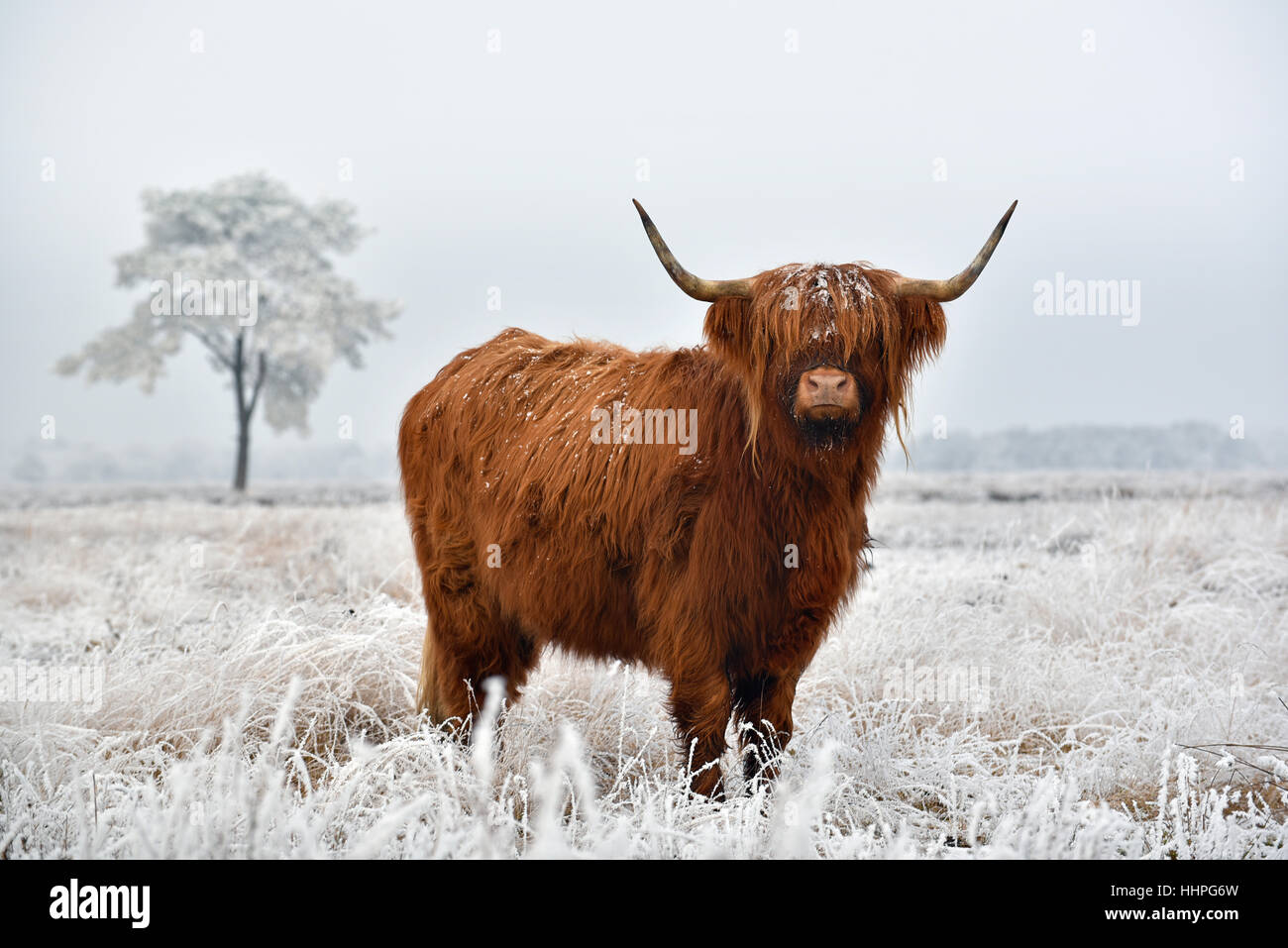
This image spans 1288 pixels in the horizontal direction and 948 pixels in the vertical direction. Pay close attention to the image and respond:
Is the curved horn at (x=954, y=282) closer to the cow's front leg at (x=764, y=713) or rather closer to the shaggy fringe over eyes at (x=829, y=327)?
the shaggy fringe over eyes at (x=829, y=327)

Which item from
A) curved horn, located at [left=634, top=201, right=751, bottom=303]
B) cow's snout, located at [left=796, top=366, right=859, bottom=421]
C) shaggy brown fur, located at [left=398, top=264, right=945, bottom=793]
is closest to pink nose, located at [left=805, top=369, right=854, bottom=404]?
cow's snout, located at [left=796, top=366, right=859, bottom=421]

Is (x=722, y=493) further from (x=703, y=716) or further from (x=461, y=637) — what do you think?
(x=461, y=637)

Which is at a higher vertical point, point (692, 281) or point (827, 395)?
point (692, 281)

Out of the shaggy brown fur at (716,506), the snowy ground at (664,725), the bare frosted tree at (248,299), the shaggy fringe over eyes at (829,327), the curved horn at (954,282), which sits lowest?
the snowy ground at (664,725)

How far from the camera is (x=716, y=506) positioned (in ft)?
11.1

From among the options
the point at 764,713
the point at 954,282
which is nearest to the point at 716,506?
the point at 764,713

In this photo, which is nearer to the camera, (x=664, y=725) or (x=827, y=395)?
(x=827, y=395)

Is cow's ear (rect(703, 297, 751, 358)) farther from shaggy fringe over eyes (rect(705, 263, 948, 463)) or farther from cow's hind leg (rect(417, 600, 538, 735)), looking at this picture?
cow's hind leg (rect(417, 600, 538, 735))

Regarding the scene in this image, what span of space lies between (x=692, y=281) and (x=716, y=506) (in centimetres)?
91

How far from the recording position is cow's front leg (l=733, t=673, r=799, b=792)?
11.7 ft

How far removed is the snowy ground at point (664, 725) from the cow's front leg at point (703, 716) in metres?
0.15

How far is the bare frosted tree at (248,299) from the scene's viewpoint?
2344 centimetres

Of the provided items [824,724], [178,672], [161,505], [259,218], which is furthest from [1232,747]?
[259,218]

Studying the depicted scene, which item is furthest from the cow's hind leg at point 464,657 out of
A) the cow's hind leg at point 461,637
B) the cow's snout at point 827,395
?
the cow's snout at point 827,395
